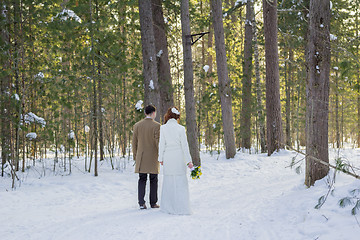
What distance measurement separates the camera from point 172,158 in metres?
6.08

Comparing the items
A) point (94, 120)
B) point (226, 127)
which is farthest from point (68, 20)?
point (226, 127)

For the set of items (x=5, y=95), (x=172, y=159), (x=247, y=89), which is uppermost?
(x=247, y=89)

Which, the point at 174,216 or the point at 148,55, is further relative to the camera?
the point at 148,55

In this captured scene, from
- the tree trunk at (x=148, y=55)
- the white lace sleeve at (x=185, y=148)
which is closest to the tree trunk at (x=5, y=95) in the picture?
the tree trunk at (x=148, y=55)

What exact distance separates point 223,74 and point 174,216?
7.75 metres

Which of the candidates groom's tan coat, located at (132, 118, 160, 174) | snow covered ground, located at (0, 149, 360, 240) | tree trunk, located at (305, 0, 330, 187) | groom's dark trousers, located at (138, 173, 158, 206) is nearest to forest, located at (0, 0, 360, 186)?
tree trunk, located at (305, 0, 330, 187)

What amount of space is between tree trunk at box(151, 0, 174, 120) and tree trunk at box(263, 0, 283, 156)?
404cm

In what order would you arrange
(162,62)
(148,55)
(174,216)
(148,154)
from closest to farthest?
(174,216) → (148,154) → (148,55) → (162,62)

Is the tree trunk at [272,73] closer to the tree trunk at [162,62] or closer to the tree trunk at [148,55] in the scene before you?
the tree trunk at [162,62]

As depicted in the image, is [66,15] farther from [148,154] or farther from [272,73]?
[272,73]

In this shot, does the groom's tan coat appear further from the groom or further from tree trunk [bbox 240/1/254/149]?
tree trunk [bbox 240/1/254/149]

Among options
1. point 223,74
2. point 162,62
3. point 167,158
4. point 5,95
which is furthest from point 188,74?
point 5,95

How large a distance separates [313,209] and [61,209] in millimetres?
4665

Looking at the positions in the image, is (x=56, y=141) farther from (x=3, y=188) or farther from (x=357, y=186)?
(x=357, y=186)
